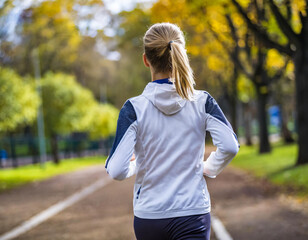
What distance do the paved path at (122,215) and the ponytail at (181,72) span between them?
163 inches

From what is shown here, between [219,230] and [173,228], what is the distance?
4.46 m

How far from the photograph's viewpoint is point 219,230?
21.7ft

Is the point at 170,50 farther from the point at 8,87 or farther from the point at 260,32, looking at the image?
the point at 8,87

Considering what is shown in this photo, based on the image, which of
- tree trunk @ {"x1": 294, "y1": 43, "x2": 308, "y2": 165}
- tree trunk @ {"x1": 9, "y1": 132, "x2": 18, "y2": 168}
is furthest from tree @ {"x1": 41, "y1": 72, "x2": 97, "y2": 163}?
tree trunk @ {"x1": 294, "y1": 43, "x2": 308, "y2": 165}

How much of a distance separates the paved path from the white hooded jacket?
3.97m

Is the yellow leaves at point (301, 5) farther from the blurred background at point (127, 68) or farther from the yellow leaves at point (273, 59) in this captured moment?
the yellow leaves at point (273, 59)

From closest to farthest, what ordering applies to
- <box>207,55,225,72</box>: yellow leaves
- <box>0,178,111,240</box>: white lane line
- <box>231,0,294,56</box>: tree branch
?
1. <box>0,178,111,240</box>: white lane line
2. <box>231,0,294,56</box>: tree branch
3. <box>207,55,225,72</box>: yellow leaves

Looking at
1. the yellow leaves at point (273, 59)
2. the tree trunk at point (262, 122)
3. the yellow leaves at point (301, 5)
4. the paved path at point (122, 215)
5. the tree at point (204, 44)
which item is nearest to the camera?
the paved path at point (122, 215)

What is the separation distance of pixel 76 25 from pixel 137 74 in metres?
6.41

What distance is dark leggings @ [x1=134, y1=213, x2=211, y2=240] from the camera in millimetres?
2340

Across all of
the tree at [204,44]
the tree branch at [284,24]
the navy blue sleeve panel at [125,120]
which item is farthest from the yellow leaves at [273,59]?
the navy blue sleeve panel at [125,120]

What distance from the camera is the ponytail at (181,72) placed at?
2369 millimetres

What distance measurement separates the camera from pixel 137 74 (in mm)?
35844

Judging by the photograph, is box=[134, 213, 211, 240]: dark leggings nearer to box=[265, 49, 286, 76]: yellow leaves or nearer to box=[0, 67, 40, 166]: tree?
box=[0, 67, 40, 166]: tree
